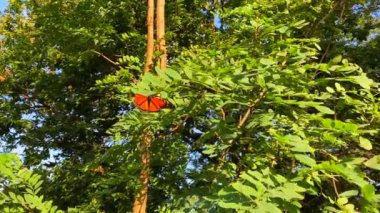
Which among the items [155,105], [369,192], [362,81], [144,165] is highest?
[155,105]

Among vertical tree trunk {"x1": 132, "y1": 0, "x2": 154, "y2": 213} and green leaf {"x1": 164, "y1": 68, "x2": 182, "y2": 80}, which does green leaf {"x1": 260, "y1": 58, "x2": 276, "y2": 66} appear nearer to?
green leaf {"x1": 164, "y1": 68, "x2": 182, "y2": 80}

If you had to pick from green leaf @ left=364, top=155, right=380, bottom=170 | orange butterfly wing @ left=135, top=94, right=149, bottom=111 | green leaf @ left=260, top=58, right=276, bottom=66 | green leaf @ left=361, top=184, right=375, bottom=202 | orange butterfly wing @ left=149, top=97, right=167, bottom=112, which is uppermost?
orange butterfly wing @ left=135, top=94, right=149, bottom=111

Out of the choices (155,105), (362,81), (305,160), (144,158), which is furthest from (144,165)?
(362,81)

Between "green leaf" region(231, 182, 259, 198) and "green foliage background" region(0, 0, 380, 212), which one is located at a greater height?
"green foliage background" region(0, 0, 380, 212)

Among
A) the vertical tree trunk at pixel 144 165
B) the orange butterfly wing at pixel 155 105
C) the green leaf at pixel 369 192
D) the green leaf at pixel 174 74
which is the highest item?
the orange butterfly wing at pixel 155 105

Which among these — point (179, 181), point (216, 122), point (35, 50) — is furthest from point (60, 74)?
point (216, 122)

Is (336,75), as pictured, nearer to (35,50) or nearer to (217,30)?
(217,30)

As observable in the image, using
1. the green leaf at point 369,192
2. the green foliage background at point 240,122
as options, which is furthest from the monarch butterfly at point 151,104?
the green leaf at point 369,192

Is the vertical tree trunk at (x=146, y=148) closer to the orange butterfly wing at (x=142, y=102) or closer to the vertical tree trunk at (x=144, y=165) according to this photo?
the vertical tree trunk at (x=144, y=165)

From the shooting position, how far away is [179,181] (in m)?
2.77

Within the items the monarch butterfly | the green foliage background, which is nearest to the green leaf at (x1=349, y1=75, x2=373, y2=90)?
the green foliage background

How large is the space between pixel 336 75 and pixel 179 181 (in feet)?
3.23

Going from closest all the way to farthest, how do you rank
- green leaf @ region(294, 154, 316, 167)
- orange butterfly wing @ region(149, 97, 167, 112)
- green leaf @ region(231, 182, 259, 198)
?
green leaf @ region(231, 182, 259, 198) < green leaf @ region(294, 154, 316, 167) < orange butterfly wing @ region(149, 97, 167, 112)

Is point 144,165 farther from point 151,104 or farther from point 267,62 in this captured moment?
point 267,62
